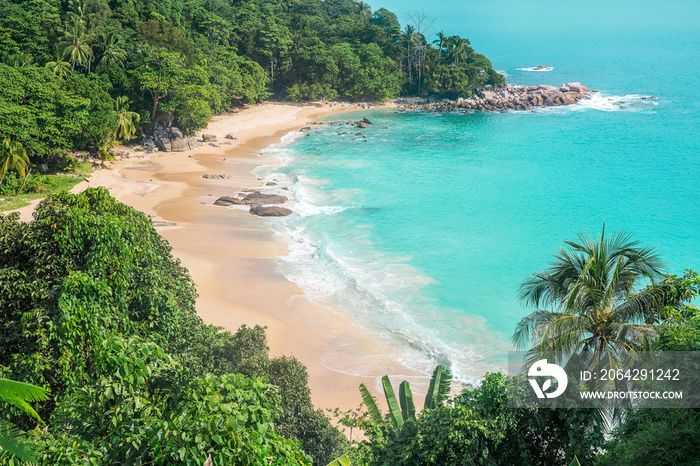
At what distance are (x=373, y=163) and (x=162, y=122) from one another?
22.4 m

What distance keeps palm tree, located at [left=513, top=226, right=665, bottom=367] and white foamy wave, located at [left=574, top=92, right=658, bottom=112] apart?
241 ft

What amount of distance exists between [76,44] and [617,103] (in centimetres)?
7530

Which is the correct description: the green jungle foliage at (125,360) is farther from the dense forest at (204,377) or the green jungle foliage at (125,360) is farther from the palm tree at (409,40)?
the palm tree at (409,40)

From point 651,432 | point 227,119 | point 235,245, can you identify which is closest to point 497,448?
point 651,432

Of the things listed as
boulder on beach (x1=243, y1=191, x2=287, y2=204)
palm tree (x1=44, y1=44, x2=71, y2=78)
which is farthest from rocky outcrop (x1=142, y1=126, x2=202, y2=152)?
boulder on beach (x1=243, y1=191, x2=287, y2=204)

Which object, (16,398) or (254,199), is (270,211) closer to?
(254,199)

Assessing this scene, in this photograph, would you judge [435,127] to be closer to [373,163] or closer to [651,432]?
[373,163]

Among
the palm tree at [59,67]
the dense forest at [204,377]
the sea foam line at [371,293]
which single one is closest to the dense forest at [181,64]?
the palm tree at [59,67]

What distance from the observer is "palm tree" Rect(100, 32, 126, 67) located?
47.7m

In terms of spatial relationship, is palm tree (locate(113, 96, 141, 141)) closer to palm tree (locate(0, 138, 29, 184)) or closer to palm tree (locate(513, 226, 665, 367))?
palm tree (locate(0, 138, 29, 184))

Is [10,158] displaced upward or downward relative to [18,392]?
upward

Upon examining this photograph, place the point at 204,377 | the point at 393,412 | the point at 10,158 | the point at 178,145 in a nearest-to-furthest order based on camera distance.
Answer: the point at 204,377 < the point at 393,412 < the point at 10,158 < the point at 178,145

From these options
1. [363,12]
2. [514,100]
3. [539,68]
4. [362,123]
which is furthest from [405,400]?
[539,68]

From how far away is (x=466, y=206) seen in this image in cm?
3984
